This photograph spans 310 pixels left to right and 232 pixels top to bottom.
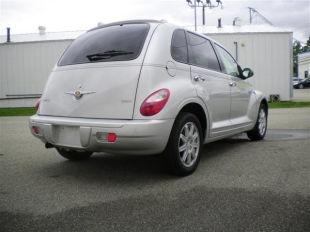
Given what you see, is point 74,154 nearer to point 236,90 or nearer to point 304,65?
point 236,90

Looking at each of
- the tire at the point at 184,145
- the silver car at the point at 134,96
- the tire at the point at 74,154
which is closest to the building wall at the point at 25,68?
the tire at the point at 74,154

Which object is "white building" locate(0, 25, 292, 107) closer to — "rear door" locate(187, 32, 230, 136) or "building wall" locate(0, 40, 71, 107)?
"building wall" locate(0, 40, 71, 107)

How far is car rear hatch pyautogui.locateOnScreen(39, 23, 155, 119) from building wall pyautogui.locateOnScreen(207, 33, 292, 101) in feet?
59.6

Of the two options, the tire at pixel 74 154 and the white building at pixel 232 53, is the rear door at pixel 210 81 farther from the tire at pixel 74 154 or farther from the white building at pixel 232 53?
the white building at pixel 232 53

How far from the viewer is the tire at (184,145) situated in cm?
414

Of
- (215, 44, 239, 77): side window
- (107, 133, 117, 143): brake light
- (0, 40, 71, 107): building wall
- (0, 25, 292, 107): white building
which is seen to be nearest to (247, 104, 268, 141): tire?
(215, 44, 239, 77): side window

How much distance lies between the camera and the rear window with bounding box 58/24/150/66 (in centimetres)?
423

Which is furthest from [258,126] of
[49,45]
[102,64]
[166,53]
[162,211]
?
[49,45]

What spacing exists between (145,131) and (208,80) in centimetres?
152

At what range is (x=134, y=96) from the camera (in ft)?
12.9

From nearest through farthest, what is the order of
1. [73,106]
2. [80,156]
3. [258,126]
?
[73,106], [80,156], [258,126]

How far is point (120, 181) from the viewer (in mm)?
4258

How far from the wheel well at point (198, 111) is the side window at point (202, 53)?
55cm

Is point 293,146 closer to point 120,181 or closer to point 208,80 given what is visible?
point 208,80
